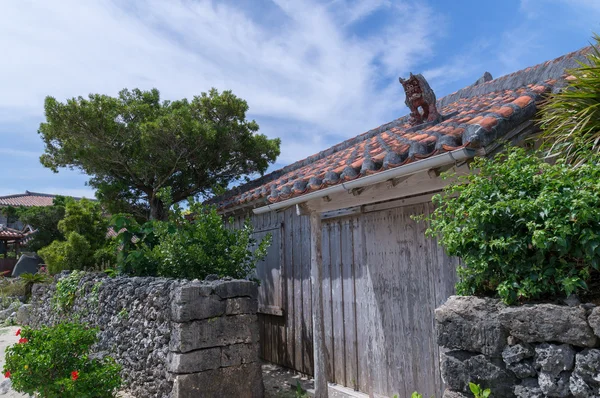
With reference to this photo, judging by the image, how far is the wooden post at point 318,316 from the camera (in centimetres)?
516

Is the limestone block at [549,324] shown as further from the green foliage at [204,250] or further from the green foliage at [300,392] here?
the green foliage at [204,250]

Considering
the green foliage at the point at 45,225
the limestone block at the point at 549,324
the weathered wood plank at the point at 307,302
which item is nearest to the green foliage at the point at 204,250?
the weathered wood plank at the point at 307,302

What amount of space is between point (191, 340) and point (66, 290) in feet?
17.3

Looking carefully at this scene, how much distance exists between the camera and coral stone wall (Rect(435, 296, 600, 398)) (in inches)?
84.2

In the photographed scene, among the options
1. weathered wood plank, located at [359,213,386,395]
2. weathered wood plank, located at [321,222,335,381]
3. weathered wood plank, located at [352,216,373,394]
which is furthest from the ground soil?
weathered wood plank, located at [359,213,386,395]

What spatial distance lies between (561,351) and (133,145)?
36.5 feet

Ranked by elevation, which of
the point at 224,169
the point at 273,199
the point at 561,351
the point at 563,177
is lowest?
the point at 561,351

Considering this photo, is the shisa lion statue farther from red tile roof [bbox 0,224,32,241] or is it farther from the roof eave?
red tile roof [bbox 0,224,32,241]

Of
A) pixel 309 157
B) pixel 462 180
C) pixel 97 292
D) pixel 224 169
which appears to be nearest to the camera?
pixel 462 180

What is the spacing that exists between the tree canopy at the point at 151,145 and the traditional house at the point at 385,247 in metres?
5.19

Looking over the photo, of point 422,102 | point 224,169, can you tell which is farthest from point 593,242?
point 224,169

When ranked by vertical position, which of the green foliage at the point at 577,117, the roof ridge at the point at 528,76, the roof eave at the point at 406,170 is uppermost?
the roof ridge at the point at 528,76

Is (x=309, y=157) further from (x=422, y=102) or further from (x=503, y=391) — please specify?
(x=503, y=391)

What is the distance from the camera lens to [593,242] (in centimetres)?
214
